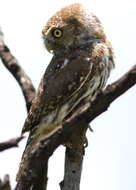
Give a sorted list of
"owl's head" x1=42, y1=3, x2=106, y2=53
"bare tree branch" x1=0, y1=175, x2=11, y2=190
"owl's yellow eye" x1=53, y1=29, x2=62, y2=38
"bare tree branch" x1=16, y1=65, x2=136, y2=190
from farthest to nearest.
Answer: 1. "owl's yellow eye" x1=53, y1=29, x2=62, y2=38
2. "owl's head" x1=42, y1=3, x2=106, y2=53
3. "bare tree branch" x1=16, y1=65, x2=136, y2=190
4. "bare tree branch" x1=0, y1=175, x2=11, y2=190

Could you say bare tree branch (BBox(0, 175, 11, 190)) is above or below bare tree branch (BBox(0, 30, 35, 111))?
below

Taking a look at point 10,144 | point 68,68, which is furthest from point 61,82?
point 10,144

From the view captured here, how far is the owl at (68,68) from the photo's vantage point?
234 inches

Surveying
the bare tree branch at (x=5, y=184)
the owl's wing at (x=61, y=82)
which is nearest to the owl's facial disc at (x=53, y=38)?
the owl's wing at (x=61, y=82)

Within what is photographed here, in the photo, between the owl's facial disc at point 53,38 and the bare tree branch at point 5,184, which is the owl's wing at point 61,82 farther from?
the bare tree branch at point 5,184

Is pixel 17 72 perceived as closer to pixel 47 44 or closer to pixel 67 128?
pixel 47 44

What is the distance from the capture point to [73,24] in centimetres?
708

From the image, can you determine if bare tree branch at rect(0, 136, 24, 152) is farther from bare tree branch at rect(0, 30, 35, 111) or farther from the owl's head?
the owl's head

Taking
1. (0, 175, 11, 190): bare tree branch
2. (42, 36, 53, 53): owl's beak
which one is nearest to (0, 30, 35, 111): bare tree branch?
(42, 36, 53, 53): owl's beak

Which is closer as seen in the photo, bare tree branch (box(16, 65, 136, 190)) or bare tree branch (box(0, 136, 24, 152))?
bare tree branch (box(0, 136, 24, 152))

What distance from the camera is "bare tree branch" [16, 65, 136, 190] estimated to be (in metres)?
3.90

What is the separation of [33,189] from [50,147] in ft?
2.51

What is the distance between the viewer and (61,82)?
20.5ft

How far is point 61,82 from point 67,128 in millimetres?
2204
